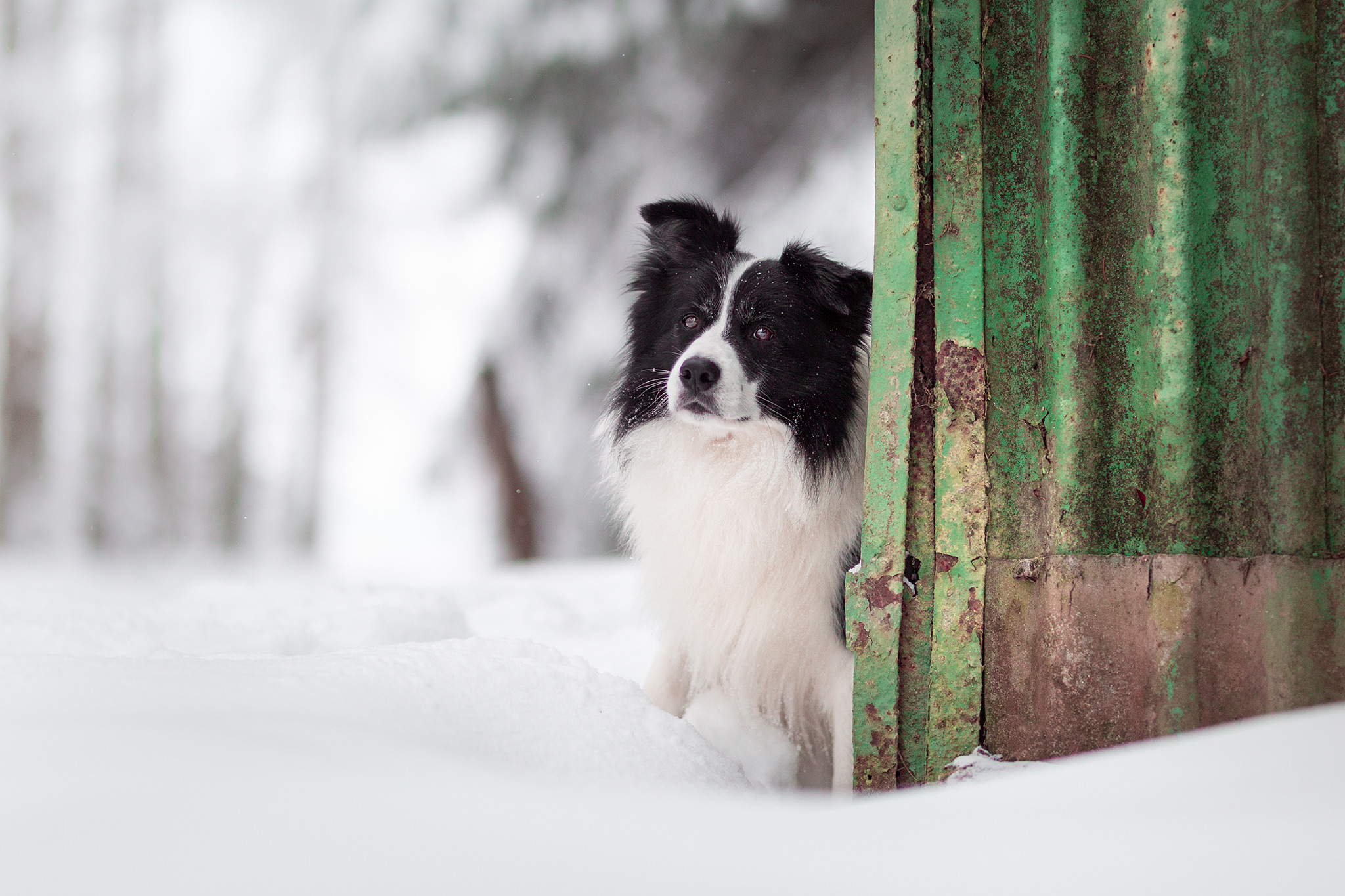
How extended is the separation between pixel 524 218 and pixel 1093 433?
486 centimetres

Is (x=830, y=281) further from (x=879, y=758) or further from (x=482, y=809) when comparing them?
(x=482, y=809)

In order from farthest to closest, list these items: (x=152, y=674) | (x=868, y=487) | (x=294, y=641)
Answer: (x=294, y=641)
(x=868, y=487)
(x=152, y=674)

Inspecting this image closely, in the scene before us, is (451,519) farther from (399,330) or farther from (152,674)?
(152,674)

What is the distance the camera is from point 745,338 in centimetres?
230

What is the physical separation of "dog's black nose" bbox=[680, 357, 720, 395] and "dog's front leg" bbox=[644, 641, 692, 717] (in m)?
0.67

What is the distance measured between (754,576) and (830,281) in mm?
816

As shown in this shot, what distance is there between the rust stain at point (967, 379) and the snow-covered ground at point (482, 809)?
69 centimetres

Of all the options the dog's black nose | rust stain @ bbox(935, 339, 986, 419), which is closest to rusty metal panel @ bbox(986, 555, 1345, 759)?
rust stain @ bbox(935, 339, 986, 419)

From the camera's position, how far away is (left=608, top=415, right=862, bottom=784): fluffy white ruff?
2.01 metres

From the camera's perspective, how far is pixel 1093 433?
147cm

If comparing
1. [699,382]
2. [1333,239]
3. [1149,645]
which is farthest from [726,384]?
[1333,239]

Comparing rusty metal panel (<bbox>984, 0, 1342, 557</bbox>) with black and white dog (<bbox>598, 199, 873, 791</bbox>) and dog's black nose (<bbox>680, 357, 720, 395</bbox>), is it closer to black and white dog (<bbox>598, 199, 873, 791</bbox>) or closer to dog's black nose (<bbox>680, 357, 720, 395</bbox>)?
black and white dog (<bbox>598, 199, 873, 791</bbox>)

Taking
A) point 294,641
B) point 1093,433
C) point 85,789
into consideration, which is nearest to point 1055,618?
point 1093,433

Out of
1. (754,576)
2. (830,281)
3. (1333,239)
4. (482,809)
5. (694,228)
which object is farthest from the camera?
(694,228)
